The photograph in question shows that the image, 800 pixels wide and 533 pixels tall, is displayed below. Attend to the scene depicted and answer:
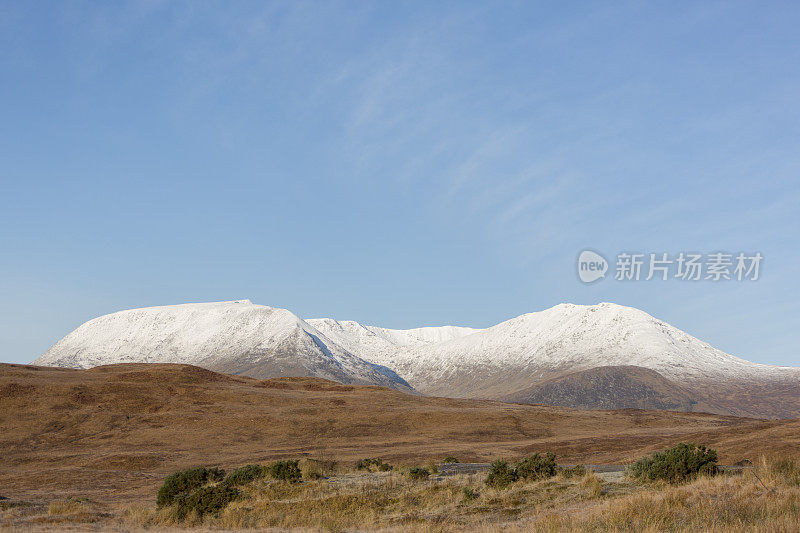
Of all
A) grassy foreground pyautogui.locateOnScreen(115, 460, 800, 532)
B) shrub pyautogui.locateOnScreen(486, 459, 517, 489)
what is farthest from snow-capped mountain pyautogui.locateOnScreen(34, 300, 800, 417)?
grassy foreground pyautogui.locateOnScreen(115, 460, 800, 532)

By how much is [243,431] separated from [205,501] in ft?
123

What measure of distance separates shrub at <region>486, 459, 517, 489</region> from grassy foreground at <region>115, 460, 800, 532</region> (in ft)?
0.99

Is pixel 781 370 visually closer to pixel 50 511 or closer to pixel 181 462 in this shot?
pixel 181 462

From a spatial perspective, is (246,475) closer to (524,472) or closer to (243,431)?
(524,472)

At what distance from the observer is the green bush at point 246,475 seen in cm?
2088

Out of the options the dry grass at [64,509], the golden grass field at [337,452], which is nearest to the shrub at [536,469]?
the golden grass field at [337,452]

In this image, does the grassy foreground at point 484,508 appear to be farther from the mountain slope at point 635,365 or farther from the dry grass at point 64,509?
the mountain slope at point 635,365

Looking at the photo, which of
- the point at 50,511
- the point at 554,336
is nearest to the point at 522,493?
the point at 50,511

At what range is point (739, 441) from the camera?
34.3 meters

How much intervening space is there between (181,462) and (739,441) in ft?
116

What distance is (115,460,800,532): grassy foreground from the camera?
1098cm

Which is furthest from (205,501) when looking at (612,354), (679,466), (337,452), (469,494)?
(612,354)

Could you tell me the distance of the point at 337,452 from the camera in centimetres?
4322

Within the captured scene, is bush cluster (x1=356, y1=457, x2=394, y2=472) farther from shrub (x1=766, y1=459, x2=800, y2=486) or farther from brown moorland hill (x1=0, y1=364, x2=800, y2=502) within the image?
shrub (x1=766, y1=459, x2=800, y2=486)
